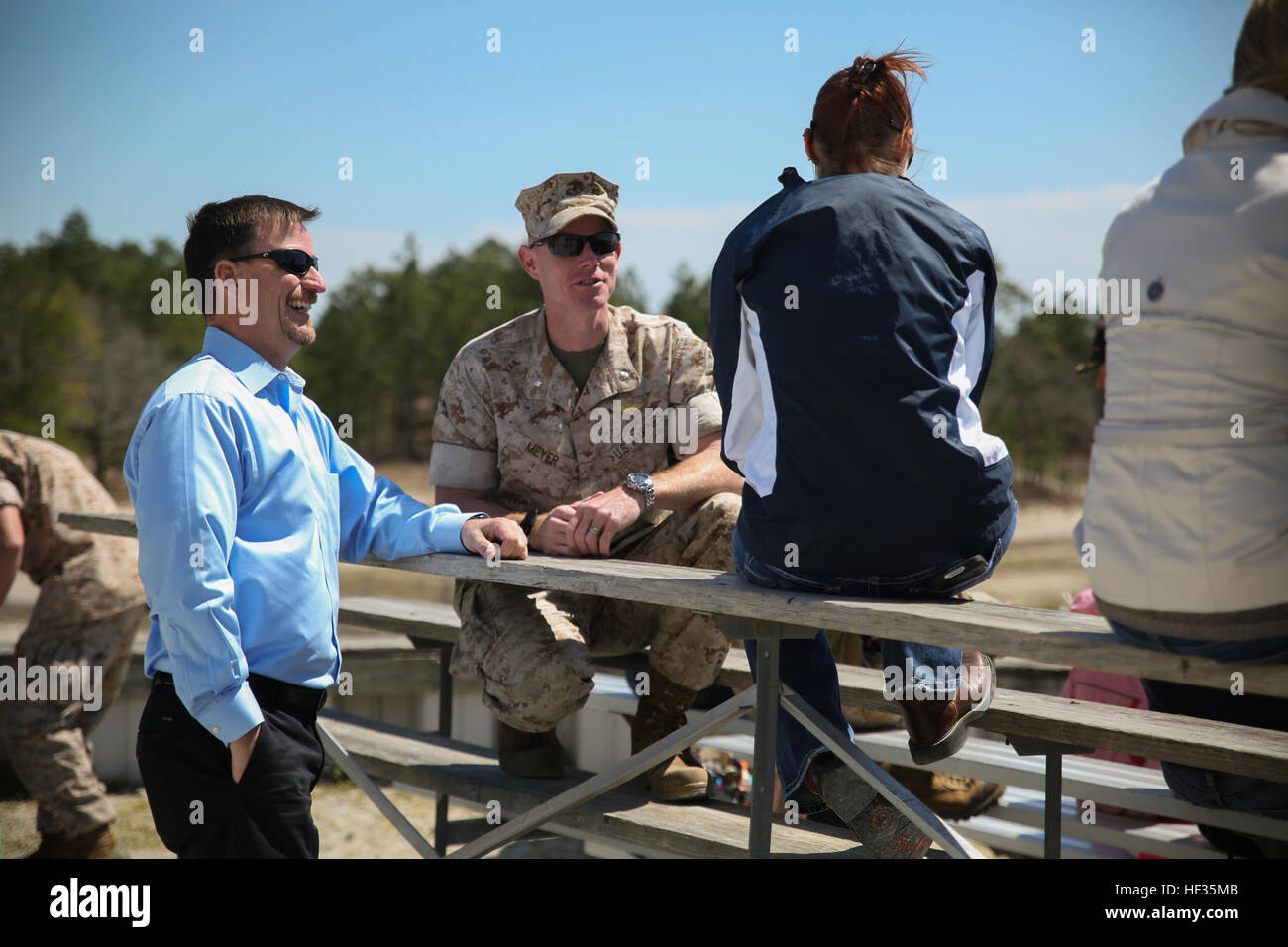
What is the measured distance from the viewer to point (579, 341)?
4.05 meters

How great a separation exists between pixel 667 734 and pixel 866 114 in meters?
1.93

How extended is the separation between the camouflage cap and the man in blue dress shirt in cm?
107

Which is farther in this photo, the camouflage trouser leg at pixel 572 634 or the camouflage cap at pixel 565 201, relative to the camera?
the camouflage cap at pixel 565 201

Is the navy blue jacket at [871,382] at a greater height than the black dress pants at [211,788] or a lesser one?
greater

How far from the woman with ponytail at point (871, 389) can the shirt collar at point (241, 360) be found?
102 centimetres

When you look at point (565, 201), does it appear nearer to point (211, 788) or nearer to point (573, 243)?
point (573, 243)

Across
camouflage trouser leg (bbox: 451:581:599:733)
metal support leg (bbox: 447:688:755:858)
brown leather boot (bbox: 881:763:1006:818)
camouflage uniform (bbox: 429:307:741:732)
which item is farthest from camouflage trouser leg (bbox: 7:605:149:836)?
brown leather boot (bbox: 881:763:1006:818)

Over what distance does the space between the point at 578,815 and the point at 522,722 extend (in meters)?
0.33

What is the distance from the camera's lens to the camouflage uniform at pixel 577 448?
3785 mm

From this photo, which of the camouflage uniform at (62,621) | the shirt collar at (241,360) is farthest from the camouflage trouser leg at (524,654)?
the camouflage uniform at (62,621)

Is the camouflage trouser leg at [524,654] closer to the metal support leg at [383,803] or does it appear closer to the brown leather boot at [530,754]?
the brown leather boot at [530,754]

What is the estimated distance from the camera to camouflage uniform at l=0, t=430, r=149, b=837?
543 centimetres

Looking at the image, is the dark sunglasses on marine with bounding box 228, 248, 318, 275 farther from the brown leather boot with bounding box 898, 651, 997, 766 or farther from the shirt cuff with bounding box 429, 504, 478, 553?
the brown leather boot with bounding box 898, 651, 997, 766
